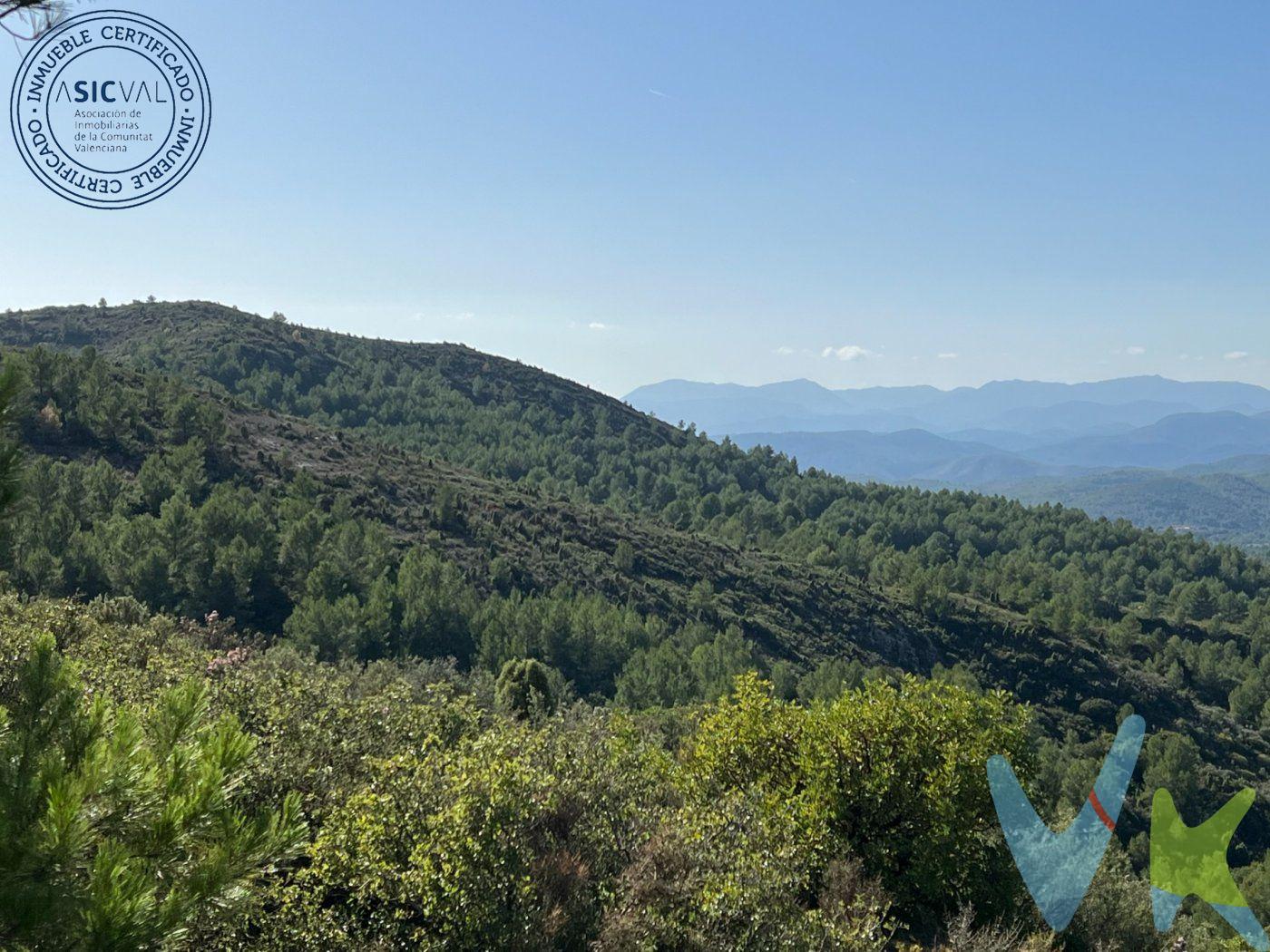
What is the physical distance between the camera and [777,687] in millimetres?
64438

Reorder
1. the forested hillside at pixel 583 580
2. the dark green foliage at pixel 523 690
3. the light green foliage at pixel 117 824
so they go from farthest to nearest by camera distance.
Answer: the dark green foliage at pixel 523 690 → the forested hillside at pixel 583 580 → the light green foliage at pixel 117 824

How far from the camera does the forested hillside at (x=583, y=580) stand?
18.8 m

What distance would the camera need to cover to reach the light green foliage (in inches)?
223

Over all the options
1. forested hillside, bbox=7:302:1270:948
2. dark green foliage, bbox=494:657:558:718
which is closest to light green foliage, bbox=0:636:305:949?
forested hillside, bbox=7:302:1270:948

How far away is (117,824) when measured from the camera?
629cm

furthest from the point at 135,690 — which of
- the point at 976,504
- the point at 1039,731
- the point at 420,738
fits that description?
the point at 976,504

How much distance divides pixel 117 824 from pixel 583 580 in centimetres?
7442

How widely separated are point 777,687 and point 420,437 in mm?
91276

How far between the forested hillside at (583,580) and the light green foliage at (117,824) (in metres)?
1.91

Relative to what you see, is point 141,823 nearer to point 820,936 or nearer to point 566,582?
point 820,936

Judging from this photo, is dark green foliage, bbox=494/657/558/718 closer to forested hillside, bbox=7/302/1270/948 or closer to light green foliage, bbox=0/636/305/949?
forested hillside, bbox=7/302/1270/948

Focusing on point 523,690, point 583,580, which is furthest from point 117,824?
point 583,580

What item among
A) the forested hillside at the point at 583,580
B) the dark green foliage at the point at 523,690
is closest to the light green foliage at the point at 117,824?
the forested hillside at the point at 583,580

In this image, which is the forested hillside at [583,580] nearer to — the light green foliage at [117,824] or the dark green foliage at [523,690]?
the dark green foliage at [523,690]
